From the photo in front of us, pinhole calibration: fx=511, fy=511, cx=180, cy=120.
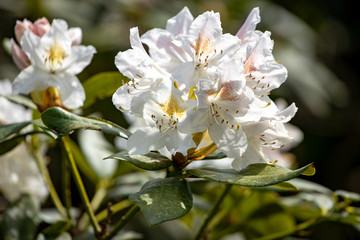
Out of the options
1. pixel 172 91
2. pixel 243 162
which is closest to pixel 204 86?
pixel 172 91

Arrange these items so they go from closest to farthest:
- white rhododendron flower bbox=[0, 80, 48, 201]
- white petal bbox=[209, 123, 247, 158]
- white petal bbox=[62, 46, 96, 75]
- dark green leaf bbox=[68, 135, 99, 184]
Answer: white petal bbox=[209, 123, 247, 158] < white petal bbox=[62, 46, 96, 75] < white rhododendron flower bbox=[0, 80, 48, 201] < dark green leaf bbox=[68, 135, 99, 184]

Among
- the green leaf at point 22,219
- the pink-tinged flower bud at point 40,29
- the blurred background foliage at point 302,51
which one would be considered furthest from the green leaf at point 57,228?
the blurred background foliage at point 302,51

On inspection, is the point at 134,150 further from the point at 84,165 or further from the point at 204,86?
the point at 84,165

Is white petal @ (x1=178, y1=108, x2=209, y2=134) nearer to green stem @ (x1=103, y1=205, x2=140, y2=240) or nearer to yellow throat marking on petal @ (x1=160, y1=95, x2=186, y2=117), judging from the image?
yellow throat marking on petal @ (x1=160, y1=95, x2=186, y2=117)

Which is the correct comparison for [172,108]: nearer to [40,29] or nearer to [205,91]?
[205,91]

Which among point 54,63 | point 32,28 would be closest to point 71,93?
point 54,63

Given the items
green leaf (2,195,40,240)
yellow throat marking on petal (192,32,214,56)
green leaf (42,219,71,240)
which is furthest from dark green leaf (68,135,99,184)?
yellow throat marking on petal (192,32,214,56)
